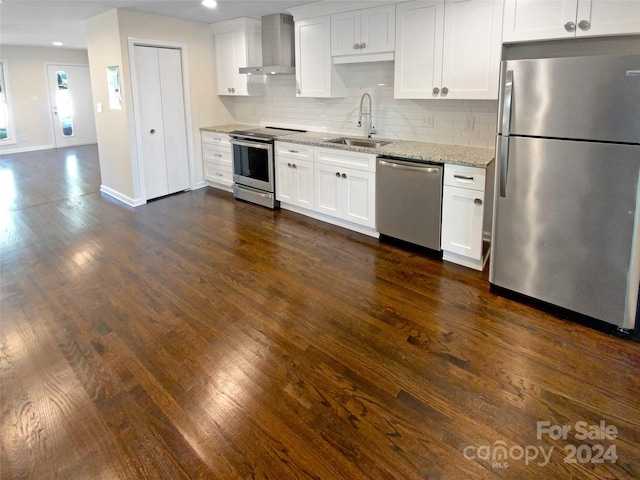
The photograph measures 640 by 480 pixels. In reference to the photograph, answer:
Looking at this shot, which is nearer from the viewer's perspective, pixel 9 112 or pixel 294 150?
pixel 294 150

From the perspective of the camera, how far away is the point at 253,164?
5.30 m

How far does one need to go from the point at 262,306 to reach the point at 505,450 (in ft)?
5.72

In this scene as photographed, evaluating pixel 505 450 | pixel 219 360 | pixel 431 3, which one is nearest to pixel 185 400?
pixel 219 360

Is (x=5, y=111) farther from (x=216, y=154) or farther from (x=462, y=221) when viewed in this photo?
(x=462, y=221)

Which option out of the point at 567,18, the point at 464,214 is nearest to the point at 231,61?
the point at 464,214

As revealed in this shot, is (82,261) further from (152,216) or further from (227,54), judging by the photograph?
(227,54)

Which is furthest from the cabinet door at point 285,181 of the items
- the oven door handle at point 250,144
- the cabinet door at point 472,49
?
the cabinet door at point 472,49

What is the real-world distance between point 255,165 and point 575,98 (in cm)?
366

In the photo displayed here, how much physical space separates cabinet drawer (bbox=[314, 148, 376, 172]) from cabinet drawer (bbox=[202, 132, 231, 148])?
5.87 ft

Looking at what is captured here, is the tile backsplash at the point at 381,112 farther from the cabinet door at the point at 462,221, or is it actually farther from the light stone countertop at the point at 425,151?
the cabinet door at the point at 462,221

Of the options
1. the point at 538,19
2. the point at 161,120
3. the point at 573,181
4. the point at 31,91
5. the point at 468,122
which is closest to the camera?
the point at 573,181

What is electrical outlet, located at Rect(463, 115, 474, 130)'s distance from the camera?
3.89 meters

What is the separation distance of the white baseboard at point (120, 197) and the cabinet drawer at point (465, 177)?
3.98m

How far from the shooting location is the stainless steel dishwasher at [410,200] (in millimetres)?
3564
